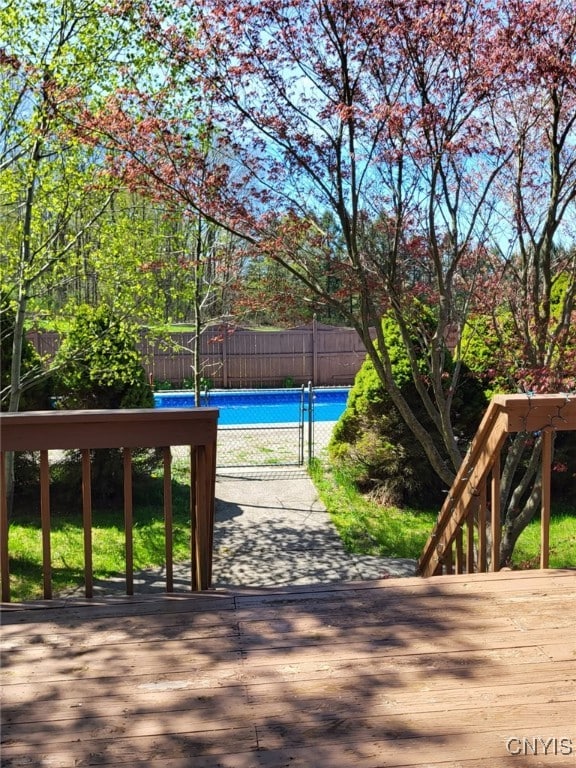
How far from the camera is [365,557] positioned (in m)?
5.48

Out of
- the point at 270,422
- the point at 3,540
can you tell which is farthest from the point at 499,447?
the point at 270,422

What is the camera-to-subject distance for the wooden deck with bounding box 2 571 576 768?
5.00 ft

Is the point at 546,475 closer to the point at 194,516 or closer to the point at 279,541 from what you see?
the point at 194,516

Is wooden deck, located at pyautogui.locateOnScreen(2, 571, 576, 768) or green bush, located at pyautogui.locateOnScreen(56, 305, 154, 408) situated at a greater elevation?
green bush, located at pyautogui.locateOnScreen(56, 305, 154, 408)

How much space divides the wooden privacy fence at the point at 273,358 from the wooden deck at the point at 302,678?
48.9 ft

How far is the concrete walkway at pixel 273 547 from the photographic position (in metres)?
5.02

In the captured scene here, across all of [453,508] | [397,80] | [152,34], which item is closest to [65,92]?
[152,34]

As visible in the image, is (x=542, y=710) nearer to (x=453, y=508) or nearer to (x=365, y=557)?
(x=453, y=508)

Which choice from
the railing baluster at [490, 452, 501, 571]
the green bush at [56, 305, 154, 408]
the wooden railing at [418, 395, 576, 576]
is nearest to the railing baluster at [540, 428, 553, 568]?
the wooden railing at [418, 395, 576, 576]

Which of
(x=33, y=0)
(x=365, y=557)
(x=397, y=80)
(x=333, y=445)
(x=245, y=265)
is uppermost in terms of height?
(x=33, y=0)

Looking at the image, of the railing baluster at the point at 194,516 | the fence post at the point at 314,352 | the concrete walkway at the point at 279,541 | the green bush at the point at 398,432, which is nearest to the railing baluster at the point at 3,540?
the railing baluster at the point at 194,516

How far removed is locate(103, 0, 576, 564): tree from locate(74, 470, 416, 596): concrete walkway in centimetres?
124

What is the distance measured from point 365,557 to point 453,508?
2540 mm

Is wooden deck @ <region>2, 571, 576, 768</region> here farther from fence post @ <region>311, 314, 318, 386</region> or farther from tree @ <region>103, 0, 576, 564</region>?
fence post @ <region>311, 314, 318, 386</region>
